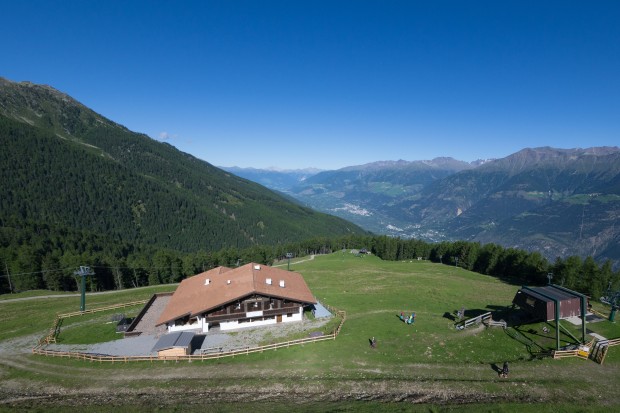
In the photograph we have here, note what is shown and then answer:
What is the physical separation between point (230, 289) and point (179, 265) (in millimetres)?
74151

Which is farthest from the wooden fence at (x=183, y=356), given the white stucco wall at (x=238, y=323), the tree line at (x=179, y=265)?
the tree line at (x=179, y=265)

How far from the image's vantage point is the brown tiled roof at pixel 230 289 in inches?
2056

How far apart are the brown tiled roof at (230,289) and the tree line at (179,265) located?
121 feet

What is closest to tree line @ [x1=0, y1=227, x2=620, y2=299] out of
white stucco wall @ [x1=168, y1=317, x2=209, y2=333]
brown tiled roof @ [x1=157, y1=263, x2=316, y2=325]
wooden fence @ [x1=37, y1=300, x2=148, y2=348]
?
wooden fence @ [x1=37, y1=300, x2=148, y2=348]

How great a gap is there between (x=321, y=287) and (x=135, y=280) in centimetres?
7508

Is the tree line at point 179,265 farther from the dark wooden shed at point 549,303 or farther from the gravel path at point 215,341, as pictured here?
the dark wooden shed at point 549,303

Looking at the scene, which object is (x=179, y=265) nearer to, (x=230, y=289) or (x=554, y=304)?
(x=230, y=289)

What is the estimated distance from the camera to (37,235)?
5778 inches

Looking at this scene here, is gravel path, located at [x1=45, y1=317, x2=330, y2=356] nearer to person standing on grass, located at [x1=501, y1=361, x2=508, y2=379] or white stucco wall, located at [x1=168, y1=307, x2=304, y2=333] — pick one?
white stucco wall, located at [x1=168, y1=307, x2=304, y2=333]

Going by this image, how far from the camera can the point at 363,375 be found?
117 ft

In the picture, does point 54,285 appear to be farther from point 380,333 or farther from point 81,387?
point 380,333

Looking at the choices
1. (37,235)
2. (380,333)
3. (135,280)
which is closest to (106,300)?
(135,280)

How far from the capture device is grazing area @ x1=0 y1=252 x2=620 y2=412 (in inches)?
1211

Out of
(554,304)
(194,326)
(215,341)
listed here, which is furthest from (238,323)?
(554,304)
